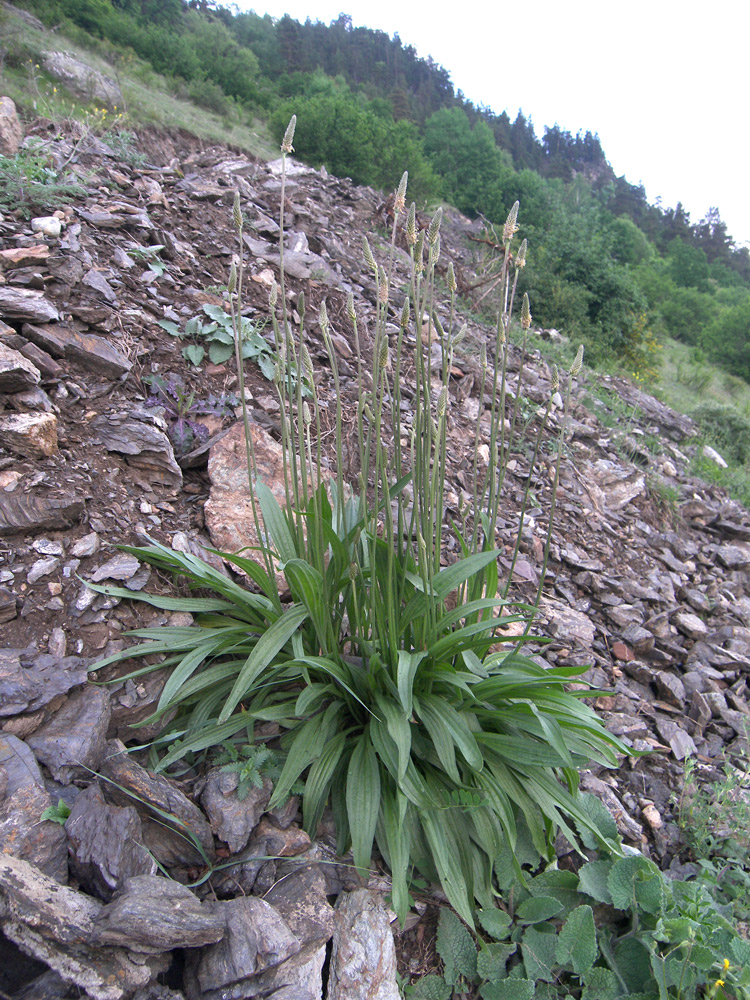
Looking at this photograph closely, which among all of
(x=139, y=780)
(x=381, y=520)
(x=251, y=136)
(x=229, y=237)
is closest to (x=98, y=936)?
(x=139, y=780)

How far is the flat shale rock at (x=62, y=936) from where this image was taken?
5.26ft

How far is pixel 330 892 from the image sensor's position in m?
2.21

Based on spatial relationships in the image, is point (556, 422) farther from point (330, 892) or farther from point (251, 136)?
point (251, 136)

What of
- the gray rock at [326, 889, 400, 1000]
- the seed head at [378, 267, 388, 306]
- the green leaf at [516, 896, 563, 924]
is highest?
the seed head at [378, 267, 388, 306]

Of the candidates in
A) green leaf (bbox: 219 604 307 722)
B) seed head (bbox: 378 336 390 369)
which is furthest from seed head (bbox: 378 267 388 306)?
green leaf (bbox: 219 604 307 722)

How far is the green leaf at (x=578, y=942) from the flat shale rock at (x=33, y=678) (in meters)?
2.15

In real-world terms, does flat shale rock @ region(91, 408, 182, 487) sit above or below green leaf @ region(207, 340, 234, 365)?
below

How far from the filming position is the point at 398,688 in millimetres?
2168

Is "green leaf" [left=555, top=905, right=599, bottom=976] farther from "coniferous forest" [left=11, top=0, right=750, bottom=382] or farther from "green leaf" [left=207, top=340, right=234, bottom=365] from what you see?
"coniferous forest" [left=11, top=0, right=750, bottom=382]

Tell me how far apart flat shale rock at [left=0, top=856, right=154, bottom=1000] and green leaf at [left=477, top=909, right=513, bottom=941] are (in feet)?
3.96

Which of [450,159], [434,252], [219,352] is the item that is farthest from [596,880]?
[450,159]

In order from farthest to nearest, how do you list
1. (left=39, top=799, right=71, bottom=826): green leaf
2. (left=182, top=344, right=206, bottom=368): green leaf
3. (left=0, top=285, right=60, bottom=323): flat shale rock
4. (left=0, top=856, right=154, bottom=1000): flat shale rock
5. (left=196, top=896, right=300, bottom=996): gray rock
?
1. (left=182, top=344, right=206, bottom=368): green leaf
2. (left=0, top=285, right=60, bottom=323): flat shale rock
3. (left=39, top=799, right=71, bottom=826): green leaf
4. (left=196, top=896, right=300, bottom=996): gray rock
5. (left=0, top=856, right=154, bottom=1000): flat shale rock

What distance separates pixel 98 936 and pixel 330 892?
88 cm

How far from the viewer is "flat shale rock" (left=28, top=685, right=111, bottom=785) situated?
86.0 inches
